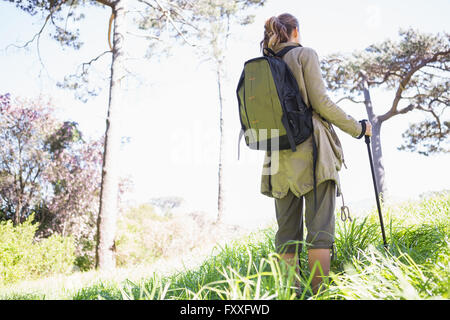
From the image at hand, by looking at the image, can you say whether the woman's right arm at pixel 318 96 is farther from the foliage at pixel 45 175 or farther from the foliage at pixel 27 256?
the foliage at pixel 45 175

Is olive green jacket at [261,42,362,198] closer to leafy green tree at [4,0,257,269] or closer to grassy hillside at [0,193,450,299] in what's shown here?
grassy hillside at [0,193,450,299]

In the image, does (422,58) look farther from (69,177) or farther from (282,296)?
(282,296)

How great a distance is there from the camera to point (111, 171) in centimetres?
639

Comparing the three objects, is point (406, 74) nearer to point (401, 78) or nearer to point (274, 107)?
point (401, 78)

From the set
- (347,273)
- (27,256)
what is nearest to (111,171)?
(27,256)

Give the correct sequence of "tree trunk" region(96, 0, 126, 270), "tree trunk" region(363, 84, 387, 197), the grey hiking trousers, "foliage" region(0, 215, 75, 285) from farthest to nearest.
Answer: "tree trunk" region(363, 84, 387, 197) → "tree trunk" region(96, 0, 126, 270) → "foliage" region(0, 215, 75, 285) → the grey hiking trousers

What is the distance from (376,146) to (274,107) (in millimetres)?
9721

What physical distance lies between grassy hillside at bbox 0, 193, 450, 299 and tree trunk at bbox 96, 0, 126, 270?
2.55 metres

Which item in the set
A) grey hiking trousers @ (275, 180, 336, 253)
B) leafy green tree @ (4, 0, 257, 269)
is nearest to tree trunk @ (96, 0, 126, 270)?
leafy green tree @ (4, 0, 257, 269)

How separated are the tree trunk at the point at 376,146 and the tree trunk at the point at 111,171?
707 centimetres

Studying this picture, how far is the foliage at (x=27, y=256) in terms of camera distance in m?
5.86

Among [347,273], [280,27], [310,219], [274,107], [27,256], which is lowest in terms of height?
[27,256]

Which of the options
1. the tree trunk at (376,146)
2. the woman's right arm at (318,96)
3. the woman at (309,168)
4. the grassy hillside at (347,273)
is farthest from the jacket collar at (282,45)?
the tree trunk at (376,146)

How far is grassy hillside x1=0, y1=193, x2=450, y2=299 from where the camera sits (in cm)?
148
